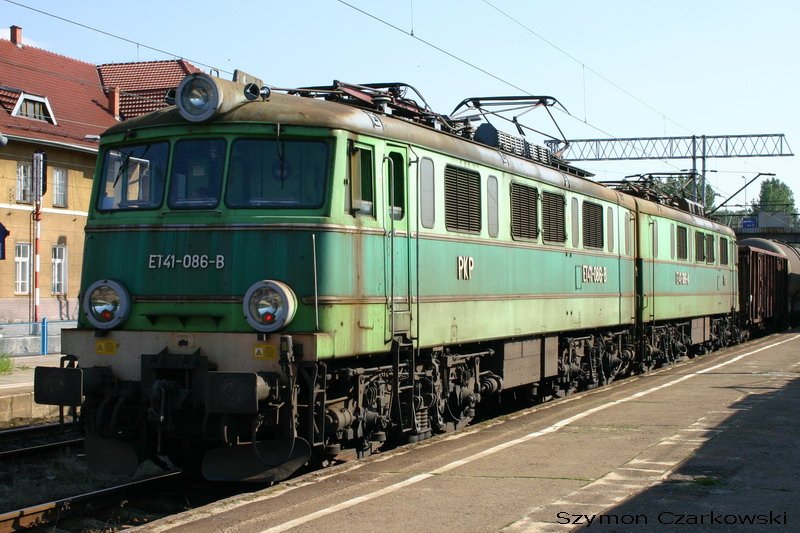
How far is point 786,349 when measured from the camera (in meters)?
28.9

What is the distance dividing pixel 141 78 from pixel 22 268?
12.5 metres

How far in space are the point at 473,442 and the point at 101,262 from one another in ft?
15.2

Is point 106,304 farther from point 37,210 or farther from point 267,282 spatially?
point 37,210

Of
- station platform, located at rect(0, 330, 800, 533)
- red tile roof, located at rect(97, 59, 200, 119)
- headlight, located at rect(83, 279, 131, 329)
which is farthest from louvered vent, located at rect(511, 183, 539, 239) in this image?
red tile roof, located at rect(97, 59, 200, 119)

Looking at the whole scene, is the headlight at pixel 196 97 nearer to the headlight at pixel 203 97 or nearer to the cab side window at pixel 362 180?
the headlight at pixel 203 97

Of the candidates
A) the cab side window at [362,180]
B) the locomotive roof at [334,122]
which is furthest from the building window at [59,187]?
the cab side window at [362,180]

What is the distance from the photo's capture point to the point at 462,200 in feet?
39.3

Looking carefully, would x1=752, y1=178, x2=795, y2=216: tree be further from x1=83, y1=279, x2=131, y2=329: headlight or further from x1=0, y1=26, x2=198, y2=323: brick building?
x1=83, y1=279, x2=131, y2=329: headlight

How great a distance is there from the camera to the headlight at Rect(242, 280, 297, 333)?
8.93 metres

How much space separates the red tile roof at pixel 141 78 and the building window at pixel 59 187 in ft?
18.7

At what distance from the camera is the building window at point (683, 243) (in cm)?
2389

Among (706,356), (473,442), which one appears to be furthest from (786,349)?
(473,442)

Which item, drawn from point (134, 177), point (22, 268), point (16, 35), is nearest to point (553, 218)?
point (134, 177)

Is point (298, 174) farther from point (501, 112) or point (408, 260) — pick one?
point (501, 112)
